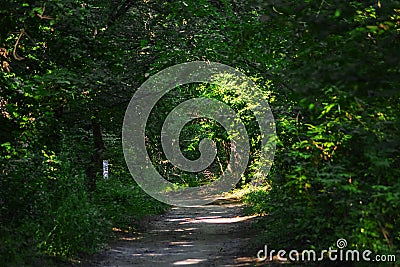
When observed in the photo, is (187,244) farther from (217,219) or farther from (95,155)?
(217,219)

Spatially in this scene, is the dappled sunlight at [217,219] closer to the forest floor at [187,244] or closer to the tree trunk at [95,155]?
the forest floor at [187,244]

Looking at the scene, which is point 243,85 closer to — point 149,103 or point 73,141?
point 149,103

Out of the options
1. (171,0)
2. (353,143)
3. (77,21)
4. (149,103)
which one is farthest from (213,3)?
(353,143)

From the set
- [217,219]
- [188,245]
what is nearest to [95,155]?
[188,245]

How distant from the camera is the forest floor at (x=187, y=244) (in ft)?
42.6

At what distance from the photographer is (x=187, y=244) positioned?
54.0 feet

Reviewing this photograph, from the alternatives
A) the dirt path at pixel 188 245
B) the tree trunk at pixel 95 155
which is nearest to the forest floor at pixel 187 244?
the dirt path at pixel 188 245

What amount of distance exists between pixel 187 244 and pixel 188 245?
0.28 meters

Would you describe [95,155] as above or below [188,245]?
above

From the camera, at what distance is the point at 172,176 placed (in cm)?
4959

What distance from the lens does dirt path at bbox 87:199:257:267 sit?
511 inches

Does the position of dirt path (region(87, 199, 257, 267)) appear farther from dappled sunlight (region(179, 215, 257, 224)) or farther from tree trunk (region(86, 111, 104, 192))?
tree trunk (region(86, 111, 104, 192))

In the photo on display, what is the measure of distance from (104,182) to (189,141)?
27.3 m

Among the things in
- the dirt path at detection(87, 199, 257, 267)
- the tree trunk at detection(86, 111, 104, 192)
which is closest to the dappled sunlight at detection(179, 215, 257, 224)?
the dirt path at detection(87, 199, 257, 267)
